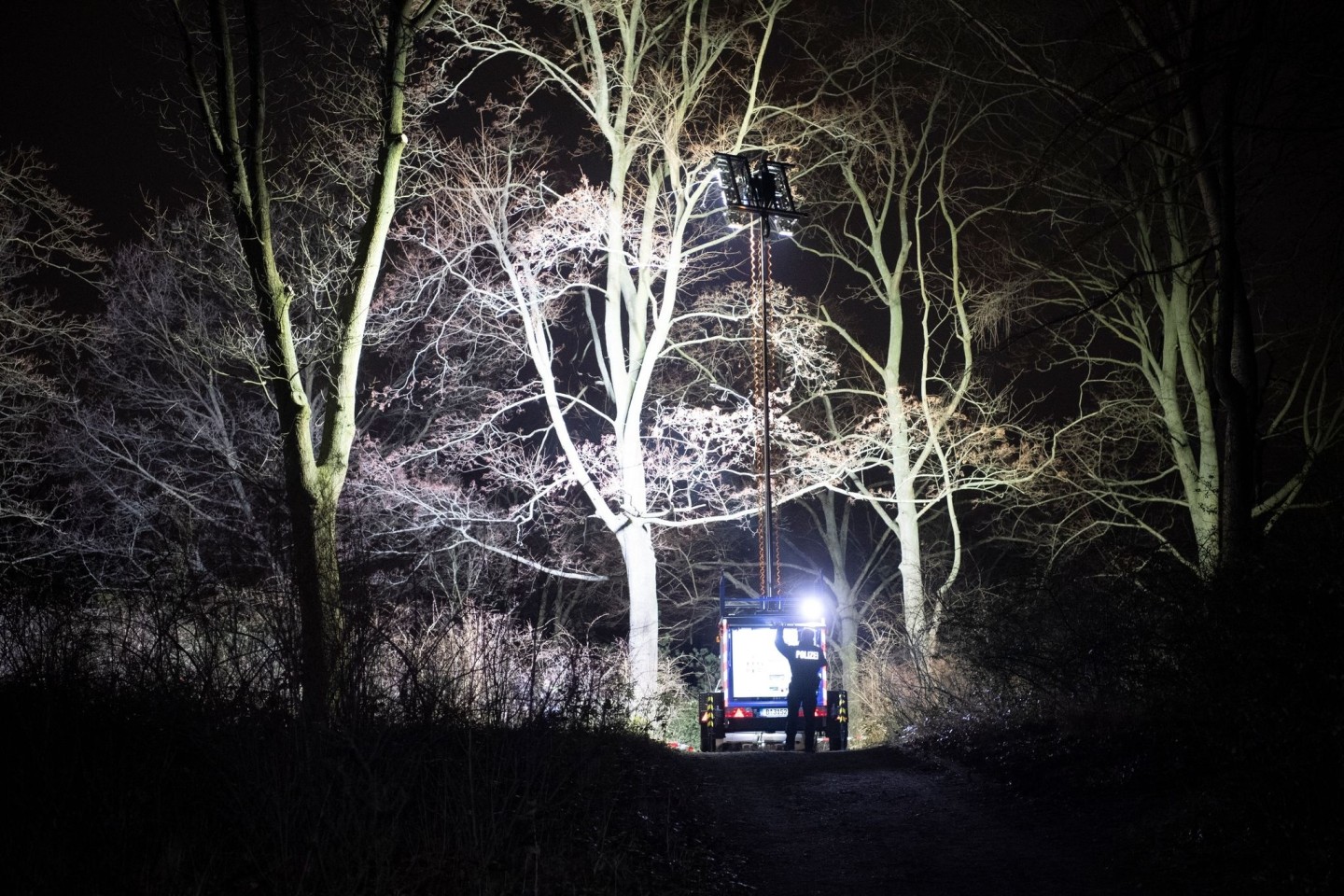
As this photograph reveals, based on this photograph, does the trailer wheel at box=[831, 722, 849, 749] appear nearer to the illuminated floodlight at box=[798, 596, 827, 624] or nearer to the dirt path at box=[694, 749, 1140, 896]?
the illuminated floodlight at box=[798, 596, 827, 624]

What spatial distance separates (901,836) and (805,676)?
620cm

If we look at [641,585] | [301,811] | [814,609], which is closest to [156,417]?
[641,585]

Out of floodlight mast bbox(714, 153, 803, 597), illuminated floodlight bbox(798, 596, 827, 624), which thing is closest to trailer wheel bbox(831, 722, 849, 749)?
illuminated floodlight bbox(798, 596, 827, 624)

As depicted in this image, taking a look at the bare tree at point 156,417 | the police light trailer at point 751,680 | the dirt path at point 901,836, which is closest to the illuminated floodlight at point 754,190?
the police light trailer at point 751,680

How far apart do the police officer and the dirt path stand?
112 inches

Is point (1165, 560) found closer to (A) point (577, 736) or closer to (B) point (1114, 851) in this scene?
(B) point (1114, 851)

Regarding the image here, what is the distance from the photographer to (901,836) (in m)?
8.09

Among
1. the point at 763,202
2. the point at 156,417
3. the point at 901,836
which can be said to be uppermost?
the point at 763,202

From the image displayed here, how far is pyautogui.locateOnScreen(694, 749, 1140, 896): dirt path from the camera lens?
6.71 meters

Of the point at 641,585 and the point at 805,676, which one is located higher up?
the point at 641,585

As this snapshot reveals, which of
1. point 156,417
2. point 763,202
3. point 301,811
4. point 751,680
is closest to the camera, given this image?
point 301,811

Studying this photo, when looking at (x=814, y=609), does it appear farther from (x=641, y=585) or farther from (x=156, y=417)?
(x=156, y=417)

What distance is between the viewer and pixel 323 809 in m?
5.89

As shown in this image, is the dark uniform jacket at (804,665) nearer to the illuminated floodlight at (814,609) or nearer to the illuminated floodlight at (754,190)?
the illuminated floodlight at (814,609)
